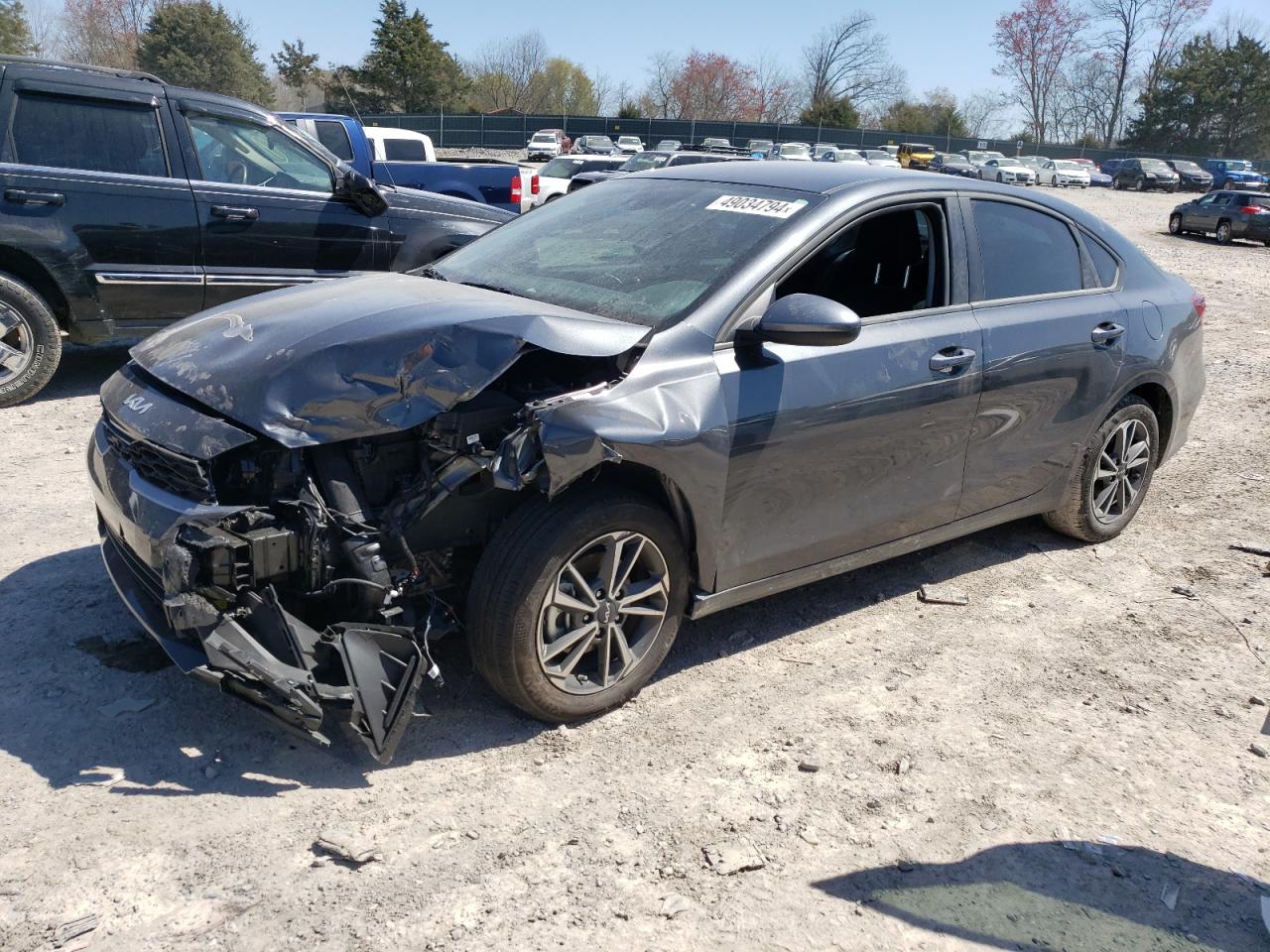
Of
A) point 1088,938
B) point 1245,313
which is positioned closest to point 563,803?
point 1088,938

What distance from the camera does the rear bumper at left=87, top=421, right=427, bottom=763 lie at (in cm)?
292

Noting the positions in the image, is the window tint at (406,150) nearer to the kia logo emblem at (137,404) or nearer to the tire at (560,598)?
the kia logo emblem at (137,404)

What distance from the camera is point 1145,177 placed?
51.8m

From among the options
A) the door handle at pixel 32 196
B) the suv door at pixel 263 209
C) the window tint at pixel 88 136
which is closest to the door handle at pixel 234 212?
the suv door at pixel 263 209

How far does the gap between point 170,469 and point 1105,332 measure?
4017 millimetres

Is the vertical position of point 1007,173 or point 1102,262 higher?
point 1007,173

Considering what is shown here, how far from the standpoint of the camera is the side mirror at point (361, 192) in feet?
25.2

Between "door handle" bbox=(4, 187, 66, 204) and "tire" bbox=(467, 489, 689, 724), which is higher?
"door handle" bbox=(4, 187, 66, 204)

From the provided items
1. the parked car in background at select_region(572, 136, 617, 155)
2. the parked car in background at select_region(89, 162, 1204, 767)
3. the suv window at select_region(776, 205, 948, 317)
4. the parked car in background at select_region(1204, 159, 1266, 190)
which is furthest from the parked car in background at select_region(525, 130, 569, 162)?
the parked car in background at select_region(89, 162, 1204, 767)

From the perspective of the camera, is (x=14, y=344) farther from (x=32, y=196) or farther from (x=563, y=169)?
(x=563, y=169)

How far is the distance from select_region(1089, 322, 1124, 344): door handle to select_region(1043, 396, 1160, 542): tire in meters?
0.41

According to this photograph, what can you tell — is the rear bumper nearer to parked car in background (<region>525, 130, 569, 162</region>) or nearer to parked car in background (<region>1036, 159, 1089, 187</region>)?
parked car in background (<region>525, 130, 569, 162</region>)

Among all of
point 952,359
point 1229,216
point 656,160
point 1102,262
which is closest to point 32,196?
point 952,359

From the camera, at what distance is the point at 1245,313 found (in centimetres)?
1341
